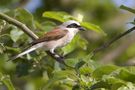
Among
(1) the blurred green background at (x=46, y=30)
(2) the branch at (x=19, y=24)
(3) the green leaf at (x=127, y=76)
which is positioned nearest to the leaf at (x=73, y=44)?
(1) the blurred green background at (x=46, y=30)

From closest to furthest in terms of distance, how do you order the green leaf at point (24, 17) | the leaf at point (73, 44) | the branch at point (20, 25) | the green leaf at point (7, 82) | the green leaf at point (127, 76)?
the green leaf at point (127, 76), the green leaf at point (7, 82), the branch at point (20, 25), the green leaf at point (24, 17), the leaf at point (73, 44)

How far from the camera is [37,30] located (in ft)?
13.3

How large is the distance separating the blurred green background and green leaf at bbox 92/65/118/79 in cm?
41

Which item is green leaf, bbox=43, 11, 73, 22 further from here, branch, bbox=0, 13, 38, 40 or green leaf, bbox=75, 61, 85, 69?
green leaf, bbox=75, 61, 85, 69

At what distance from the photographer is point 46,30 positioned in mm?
4078

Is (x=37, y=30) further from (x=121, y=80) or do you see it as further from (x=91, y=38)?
(x=91, y=38)

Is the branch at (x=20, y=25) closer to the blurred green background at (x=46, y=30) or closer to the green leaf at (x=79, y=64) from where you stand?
the blurred green background at (x=46, y=30)

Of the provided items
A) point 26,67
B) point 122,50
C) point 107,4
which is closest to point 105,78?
point 26,67

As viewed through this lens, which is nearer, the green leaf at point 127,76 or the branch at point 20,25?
the green leaf at point 127,76

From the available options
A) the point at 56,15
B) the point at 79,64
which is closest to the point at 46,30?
the point at 56,15

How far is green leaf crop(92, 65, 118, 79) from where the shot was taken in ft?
8.66

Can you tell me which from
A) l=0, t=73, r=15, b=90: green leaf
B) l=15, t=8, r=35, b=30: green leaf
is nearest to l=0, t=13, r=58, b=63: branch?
l=15, t=8, r=35, b=30: green leaf

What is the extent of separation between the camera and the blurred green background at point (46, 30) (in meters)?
3.82

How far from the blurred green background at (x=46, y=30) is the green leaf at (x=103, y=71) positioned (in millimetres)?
413
